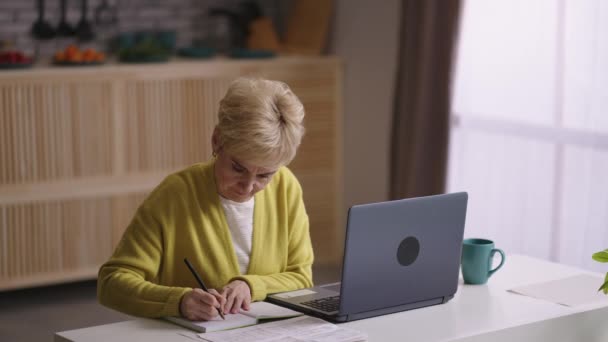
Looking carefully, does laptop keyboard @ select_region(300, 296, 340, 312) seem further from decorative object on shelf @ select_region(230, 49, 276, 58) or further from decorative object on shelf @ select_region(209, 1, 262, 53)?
decorative object on shelf @ select_region(209, 1, 262, 53)

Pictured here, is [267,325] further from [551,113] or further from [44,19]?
[44,19]

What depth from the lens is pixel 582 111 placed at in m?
4.08

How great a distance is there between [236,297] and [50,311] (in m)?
2.53

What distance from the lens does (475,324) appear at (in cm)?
227

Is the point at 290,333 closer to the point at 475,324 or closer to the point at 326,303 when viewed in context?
the point at 326,303

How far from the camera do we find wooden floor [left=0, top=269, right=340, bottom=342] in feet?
14.1

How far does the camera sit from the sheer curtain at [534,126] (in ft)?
13.2

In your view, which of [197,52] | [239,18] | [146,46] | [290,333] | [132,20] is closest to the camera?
[290,333]

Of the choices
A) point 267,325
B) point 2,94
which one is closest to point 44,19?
point 2,94

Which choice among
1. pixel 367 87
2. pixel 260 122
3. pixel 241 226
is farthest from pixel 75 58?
pixel 260 122

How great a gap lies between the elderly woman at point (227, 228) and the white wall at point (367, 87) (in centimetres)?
265

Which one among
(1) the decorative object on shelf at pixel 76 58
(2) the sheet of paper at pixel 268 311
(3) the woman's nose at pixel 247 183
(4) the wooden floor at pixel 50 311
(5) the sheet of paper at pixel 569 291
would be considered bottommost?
(4) the wooden floor at pixel 50 311

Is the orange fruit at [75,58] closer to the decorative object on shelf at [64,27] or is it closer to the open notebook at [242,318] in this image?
the decorative object on shelf at [64,27]

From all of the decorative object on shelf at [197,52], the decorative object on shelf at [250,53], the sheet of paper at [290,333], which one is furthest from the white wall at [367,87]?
the sheet of paper at [290,333]
